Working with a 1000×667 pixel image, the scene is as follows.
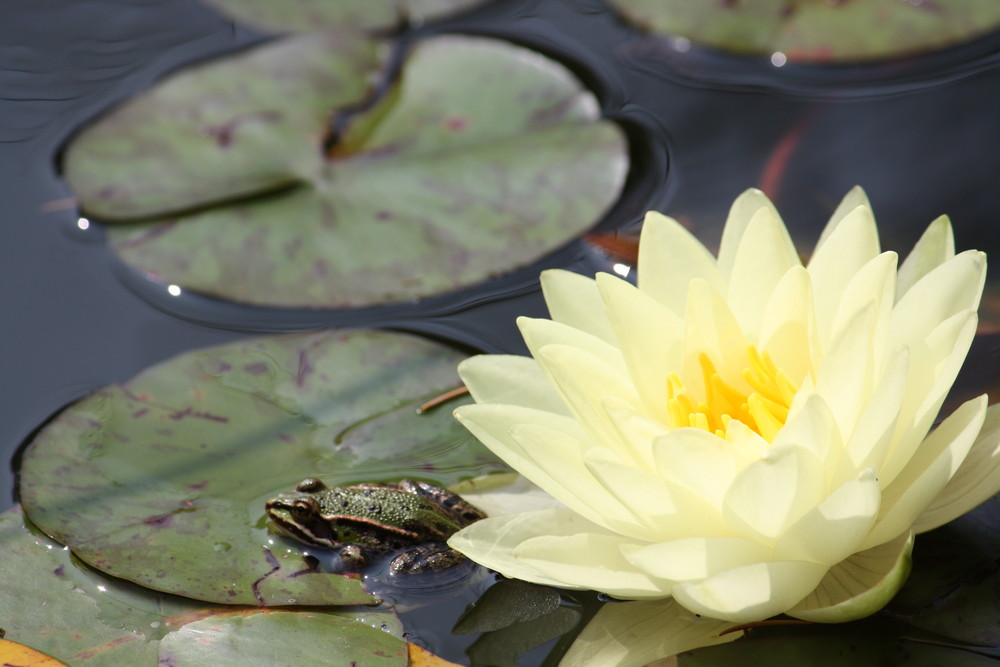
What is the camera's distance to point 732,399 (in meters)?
1.63

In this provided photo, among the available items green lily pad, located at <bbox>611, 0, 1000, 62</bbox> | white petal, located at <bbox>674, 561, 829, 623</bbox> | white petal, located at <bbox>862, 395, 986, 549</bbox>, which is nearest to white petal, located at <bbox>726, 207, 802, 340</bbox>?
white petal, located at <bbox>862, 395, 986, 549</bbox>

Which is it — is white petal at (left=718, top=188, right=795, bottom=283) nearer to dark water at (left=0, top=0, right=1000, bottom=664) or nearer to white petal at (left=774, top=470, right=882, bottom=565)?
white petal at (left=774, top=470, right=882, bottom=565)

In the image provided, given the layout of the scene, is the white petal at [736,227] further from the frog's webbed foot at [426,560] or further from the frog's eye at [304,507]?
the frog's eye at [304,507]

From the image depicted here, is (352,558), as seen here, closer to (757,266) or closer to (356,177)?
(757,266)

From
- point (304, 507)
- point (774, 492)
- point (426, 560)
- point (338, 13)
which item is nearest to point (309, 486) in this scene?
point (304, 507)

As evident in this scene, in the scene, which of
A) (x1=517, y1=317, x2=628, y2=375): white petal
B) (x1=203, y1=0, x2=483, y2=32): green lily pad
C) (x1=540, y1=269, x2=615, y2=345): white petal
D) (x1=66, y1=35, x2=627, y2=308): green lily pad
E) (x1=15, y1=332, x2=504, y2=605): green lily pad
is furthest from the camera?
(x1=203, y1=0, x2=483, y2=32): green lily pad

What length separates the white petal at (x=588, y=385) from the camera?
1.56 metres

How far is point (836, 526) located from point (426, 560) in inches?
36.5

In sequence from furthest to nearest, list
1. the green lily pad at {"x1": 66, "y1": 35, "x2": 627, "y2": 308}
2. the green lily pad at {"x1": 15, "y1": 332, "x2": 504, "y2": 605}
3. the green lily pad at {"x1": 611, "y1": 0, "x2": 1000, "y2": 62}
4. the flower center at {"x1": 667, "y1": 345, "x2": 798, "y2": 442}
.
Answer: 1. the green lily pad at {"x1": 611, "y1": 0, "x2": 1000, "y2": 62}
2. the green lily pad at {"x1": 66, "y1": 35, "x2": 627, "y2": 308}
3. the green lily pad at {"x1": 15, "y1": 332, "x2": 504, "y2": 605}
4. the flower center at {"x1": 667, "y1": 345, "x2": 798, "y2": 442}

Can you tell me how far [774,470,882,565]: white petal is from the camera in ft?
4.43

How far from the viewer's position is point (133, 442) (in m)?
2.20

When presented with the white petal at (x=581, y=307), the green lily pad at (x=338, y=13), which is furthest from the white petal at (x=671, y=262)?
the green lily pad at (x=338, y=13)

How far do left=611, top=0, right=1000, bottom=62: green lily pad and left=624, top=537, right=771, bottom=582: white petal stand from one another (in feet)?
7.40

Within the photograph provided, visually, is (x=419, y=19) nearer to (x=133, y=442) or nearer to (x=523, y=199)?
(x=523, y=199)
